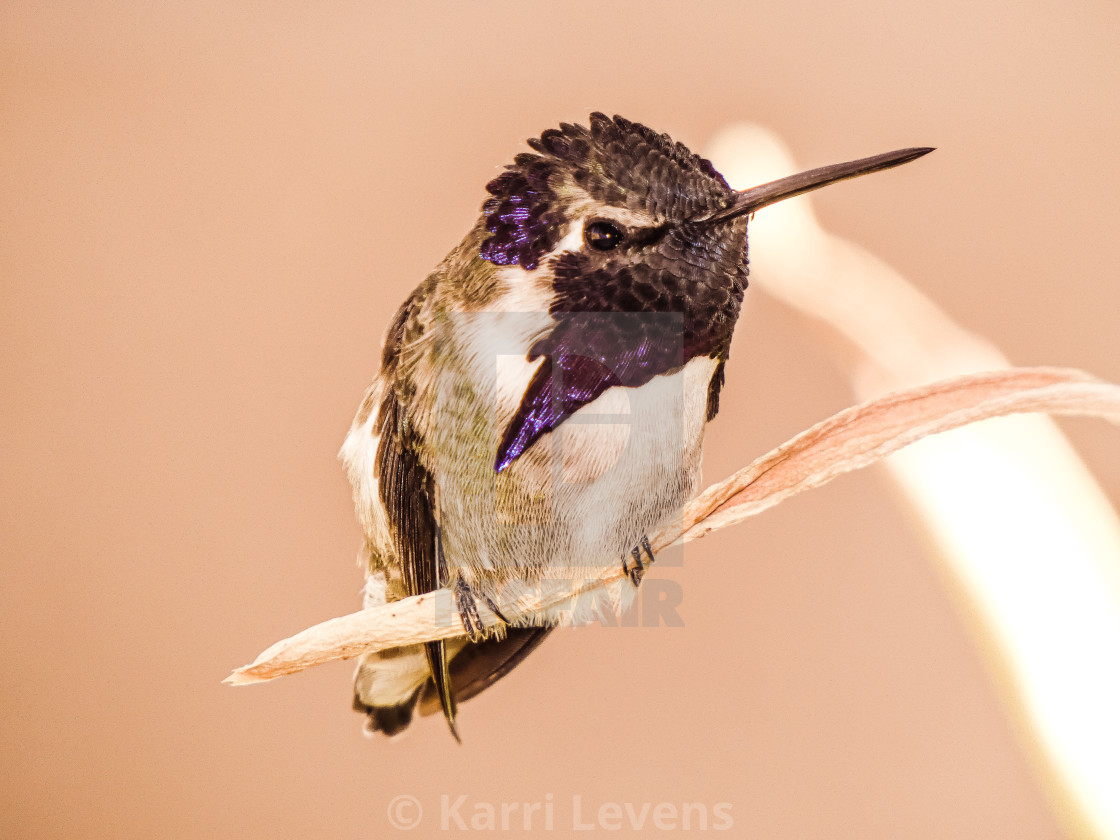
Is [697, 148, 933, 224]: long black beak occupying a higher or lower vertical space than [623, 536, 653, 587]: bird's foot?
higher

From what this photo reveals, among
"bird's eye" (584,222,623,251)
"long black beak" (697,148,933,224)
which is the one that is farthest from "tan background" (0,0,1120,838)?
"bird's eye" (584,222,623,251)

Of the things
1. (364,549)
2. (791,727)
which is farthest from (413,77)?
(791,727)

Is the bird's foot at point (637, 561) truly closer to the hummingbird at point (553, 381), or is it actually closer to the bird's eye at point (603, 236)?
the hummingbird at point (553, 381)

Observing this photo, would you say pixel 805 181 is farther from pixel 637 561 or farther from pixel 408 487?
pixel 408 487

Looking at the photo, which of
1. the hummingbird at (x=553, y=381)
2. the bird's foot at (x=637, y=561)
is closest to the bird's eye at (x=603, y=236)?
the hummingbird at (x=553, y=381)

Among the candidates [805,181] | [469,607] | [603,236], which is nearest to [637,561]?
[469,607]

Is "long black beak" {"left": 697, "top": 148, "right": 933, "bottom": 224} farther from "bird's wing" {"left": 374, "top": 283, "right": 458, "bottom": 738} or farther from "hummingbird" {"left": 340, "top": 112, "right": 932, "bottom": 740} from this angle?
"bird's wing" {"left": 374, "top": 283, "right": 458, "bottom": 738}
